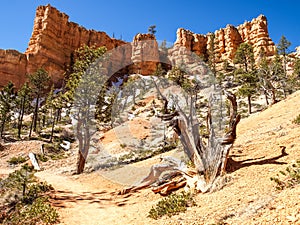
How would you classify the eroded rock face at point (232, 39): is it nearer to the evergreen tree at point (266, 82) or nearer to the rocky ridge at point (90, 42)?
the rocky ridge at point (90, 42)

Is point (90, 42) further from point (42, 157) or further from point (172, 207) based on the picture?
point (172, 207)

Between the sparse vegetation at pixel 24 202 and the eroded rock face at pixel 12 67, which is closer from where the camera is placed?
the sparse vegetation at pixel 24 202

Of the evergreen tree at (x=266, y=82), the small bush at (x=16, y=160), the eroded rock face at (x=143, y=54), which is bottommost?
the small bush at (x=16, y=160)

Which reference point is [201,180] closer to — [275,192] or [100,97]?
[275,192]

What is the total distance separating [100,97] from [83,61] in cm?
337

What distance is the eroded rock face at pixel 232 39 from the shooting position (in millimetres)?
79250

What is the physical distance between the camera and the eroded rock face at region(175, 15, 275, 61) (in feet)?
260

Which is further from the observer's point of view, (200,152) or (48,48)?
(48,48)

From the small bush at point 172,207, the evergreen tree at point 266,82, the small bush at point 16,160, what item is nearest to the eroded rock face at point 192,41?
the evergreen tree at point 266,82

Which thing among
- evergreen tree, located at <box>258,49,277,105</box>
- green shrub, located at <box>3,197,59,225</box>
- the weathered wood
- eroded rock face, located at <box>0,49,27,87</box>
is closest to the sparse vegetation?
green shrub, located at <box>3,197,59,225</box>

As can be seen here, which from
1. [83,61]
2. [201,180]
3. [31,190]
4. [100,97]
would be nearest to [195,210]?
[201,180]

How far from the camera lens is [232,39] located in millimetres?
84500

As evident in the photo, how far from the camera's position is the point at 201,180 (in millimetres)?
8531

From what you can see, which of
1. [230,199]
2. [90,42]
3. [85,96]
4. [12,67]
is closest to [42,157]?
[85,96]
